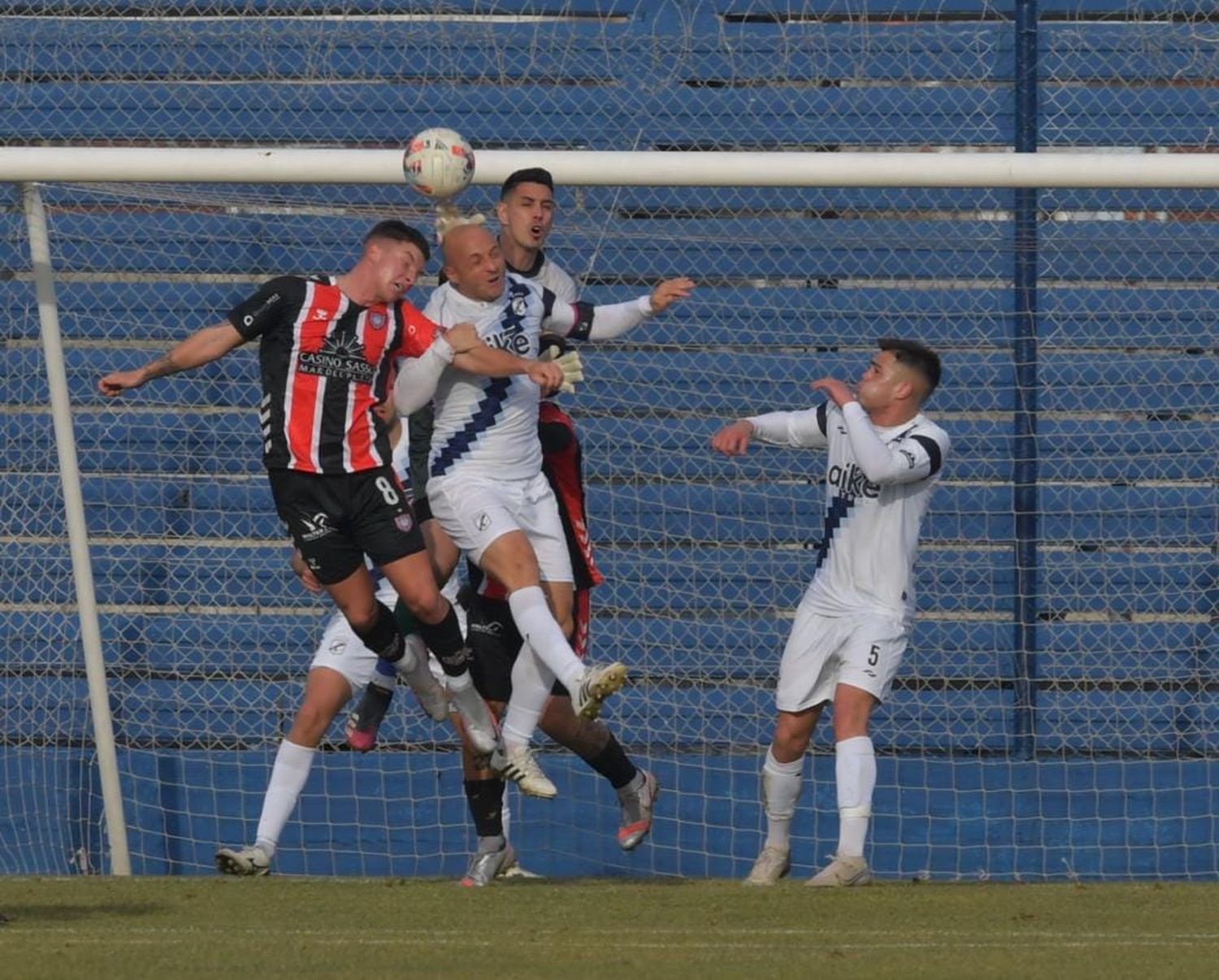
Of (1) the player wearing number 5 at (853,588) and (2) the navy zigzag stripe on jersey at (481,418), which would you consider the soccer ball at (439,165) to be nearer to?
(2) the navy zigzag stripe on jersey at (481,418)

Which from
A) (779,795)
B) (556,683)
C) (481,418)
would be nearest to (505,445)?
(481,418)

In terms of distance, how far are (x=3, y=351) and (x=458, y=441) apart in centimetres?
353

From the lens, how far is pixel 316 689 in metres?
8.64

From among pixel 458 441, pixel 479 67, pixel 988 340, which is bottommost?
pixel 458 441

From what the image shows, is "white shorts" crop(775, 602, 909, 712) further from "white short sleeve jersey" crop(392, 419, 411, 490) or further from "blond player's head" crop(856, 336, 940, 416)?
"white short sleeve jersey" crop(392, 419, 411, 490)

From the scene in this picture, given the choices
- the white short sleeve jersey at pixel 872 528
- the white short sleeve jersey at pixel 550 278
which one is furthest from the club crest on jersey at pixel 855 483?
the white short sleeve jersey at pixel 550 278

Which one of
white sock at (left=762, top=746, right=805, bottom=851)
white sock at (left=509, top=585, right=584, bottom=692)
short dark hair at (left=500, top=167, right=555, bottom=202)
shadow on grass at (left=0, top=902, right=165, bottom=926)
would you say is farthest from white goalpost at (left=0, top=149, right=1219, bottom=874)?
white sock at (left=509, top=585, right=584, bottom=692)

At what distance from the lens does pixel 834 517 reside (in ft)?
27.0

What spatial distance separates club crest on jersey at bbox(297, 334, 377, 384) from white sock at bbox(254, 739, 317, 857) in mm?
1564

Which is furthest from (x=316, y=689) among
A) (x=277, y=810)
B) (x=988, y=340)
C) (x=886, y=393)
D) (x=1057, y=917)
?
(x=988, y=340)

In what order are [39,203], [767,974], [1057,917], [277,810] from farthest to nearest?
[39,203], [277,810], [1057,917], [767,974]

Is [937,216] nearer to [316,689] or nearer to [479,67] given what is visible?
[479,67]

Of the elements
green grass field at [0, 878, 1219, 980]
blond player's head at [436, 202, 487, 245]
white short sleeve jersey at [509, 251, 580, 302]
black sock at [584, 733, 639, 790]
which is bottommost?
green grass field at [0, 878, 1219, 980]

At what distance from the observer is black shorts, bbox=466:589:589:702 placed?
28.5ft
